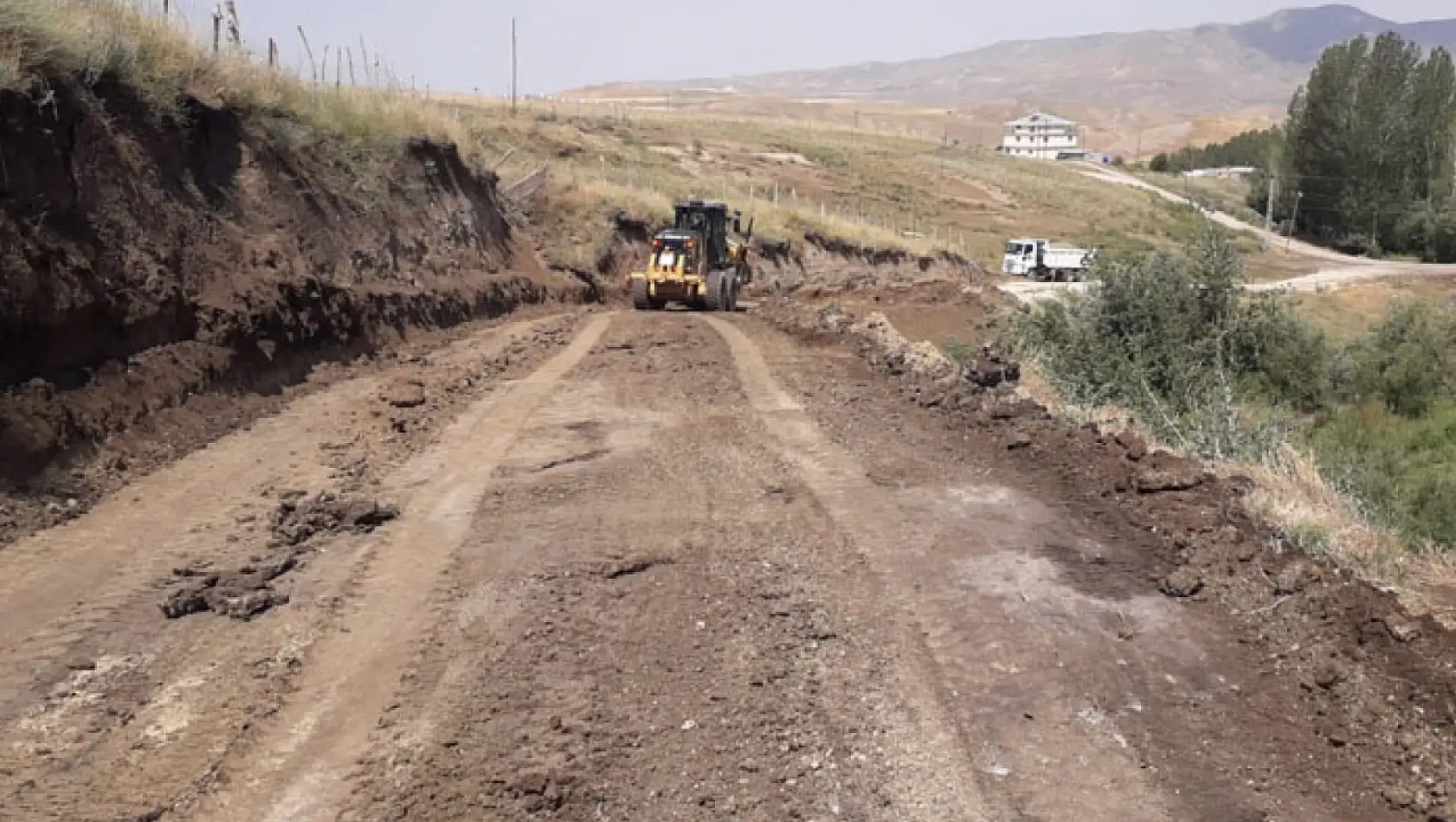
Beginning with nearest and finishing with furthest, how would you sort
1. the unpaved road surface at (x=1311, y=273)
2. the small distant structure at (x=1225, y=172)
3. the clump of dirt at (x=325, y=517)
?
the clump of dirt at (x=325, y=517) < the unpaved road surface at (x=1311, y=273) < the small distant structure at (x=1225, y=172)

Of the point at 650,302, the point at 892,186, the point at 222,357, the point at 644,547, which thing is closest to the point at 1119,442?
the point at 644,547

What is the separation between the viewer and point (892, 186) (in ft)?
262

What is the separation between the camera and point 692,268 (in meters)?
27.4

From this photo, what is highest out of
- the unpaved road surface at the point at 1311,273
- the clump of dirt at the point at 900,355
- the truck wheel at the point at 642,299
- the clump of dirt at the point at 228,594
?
the clump of dirt at the point at 228,594

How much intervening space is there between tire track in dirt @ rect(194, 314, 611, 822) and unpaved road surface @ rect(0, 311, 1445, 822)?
2cm

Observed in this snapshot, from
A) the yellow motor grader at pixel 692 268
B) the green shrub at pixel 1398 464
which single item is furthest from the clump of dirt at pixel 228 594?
the yellow motor grader at pixel 692 268

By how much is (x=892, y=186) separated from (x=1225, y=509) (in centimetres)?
7271

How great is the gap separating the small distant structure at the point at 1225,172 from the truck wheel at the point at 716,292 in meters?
108

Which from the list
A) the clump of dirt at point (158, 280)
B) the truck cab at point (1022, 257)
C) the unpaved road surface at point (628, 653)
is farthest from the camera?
the truck cab at point (1022, 257)

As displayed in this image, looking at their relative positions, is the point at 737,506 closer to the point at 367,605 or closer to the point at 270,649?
the point at 367,605

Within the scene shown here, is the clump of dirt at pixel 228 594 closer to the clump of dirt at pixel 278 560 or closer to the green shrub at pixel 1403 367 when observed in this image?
the clump of dirt at pixel 278 560

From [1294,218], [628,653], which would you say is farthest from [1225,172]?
[628,653]

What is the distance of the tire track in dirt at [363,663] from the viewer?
17.3 ft

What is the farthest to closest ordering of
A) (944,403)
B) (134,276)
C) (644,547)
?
(944,403) → (134,276) → (644,547)
